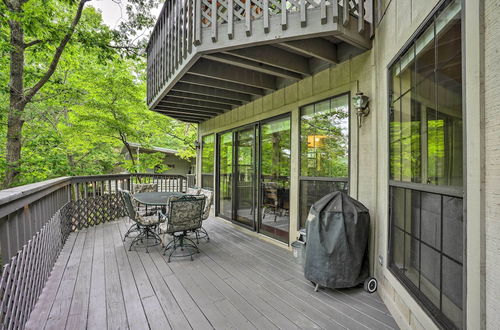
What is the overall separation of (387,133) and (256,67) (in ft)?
6.07

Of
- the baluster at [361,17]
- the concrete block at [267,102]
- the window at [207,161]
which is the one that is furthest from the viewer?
the window at [207,161]

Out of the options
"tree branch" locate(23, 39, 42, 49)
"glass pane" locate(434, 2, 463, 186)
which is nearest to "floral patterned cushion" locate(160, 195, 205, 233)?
"glass pane" locate(434, 2, 463, 186)

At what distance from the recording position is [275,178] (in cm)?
425

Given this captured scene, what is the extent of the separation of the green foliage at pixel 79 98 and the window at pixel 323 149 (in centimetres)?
555

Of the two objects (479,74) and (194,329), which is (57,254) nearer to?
(194,329)

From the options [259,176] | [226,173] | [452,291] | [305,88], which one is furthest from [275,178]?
[452,291]

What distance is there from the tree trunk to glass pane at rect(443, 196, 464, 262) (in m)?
7.93

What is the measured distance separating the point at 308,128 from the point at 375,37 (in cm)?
142

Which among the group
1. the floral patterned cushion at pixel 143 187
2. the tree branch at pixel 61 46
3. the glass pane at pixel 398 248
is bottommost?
the glass pane at pixel 398 248

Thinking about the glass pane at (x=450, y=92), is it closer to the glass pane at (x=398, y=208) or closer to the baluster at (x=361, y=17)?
the glass pane at (x=398, y=208)

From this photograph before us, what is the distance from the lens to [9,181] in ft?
18.3

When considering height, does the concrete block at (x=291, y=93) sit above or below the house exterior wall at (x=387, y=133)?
above

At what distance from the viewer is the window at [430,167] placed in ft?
→ 4.52

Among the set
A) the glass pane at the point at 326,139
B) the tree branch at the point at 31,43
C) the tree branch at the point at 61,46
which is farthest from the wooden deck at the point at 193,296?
the tree branch at the point at 31,43
